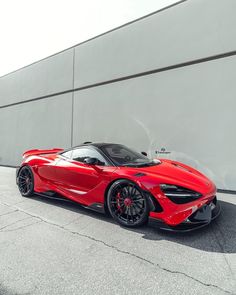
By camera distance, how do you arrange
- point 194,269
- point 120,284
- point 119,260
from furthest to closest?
point 119,260, point 194,269, point 120,284

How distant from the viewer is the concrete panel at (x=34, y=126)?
29.4 ft

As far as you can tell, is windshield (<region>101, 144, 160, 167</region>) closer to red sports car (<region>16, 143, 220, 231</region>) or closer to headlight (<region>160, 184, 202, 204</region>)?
red sports car (<region>16, 143, 220, 231</region>)

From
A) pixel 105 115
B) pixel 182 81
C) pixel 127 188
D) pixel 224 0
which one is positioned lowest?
pixel 127 188

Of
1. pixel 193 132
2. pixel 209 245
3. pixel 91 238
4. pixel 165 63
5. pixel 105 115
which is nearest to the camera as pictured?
pixel 209 245

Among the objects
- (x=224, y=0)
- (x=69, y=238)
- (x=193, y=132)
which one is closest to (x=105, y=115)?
(x=193, y=132)

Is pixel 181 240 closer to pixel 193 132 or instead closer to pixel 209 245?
pixel 209 245

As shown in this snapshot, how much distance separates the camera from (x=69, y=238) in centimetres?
252

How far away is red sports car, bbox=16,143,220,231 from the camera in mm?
2438

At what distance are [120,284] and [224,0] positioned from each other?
6773 millimetres

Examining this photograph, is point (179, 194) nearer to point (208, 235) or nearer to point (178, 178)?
point (178, 178)

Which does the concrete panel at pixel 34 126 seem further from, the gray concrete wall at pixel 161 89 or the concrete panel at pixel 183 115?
the concrete panel at pixel 183 115

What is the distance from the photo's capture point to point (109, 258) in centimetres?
206

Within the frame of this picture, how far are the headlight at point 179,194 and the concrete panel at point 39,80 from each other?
7550mm

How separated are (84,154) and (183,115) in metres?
3.47
